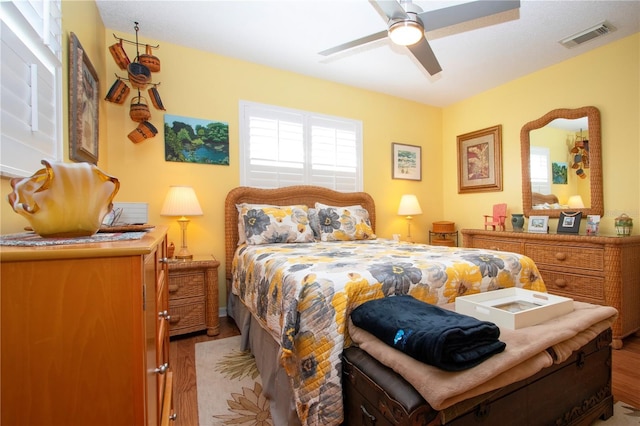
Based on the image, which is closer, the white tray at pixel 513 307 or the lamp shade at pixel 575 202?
the white tray at pixel 513 307

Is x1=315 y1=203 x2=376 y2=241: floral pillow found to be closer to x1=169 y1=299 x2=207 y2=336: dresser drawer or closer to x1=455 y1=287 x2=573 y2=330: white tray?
x1=169 y1=299 x2=207 y2=336: dresser drawer

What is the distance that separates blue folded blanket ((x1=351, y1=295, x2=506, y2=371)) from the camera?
947 millimetres

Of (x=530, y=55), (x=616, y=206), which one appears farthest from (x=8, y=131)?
(x=616, y=206)

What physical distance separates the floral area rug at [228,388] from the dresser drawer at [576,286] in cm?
273

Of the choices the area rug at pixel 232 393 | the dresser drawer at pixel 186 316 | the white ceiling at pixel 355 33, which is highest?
the white ceiling at pixel 355 33

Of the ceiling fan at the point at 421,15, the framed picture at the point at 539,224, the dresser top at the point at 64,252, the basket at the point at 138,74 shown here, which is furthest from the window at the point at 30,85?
the framed picture at the point at 539,224

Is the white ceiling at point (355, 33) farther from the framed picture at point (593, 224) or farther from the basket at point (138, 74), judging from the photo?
the framed picture at point (593, 224)

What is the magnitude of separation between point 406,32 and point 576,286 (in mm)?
2599

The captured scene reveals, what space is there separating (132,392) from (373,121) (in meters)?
3.81

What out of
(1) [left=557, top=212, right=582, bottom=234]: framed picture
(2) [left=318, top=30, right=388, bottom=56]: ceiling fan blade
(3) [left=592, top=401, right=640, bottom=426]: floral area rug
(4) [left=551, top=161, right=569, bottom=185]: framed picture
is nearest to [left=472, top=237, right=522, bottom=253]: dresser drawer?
(1) [left=557, top=212, right=582, bottom=234]: framed picture

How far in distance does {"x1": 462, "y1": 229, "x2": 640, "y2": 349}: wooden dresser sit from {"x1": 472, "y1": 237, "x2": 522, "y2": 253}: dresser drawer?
5.5 inches

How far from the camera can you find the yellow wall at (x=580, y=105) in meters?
2.69

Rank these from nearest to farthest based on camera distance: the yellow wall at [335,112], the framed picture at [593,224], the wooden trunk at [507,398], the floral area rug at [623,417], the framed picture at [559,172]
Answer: the wooden trunk at [507,398]
the floral area rug at [623,417]
the yellow wall at [335,112]
the framed picture at [593,224]
the framed picture at [559,172]

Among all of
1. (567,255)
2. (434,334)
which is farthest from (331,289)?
(567,255)
